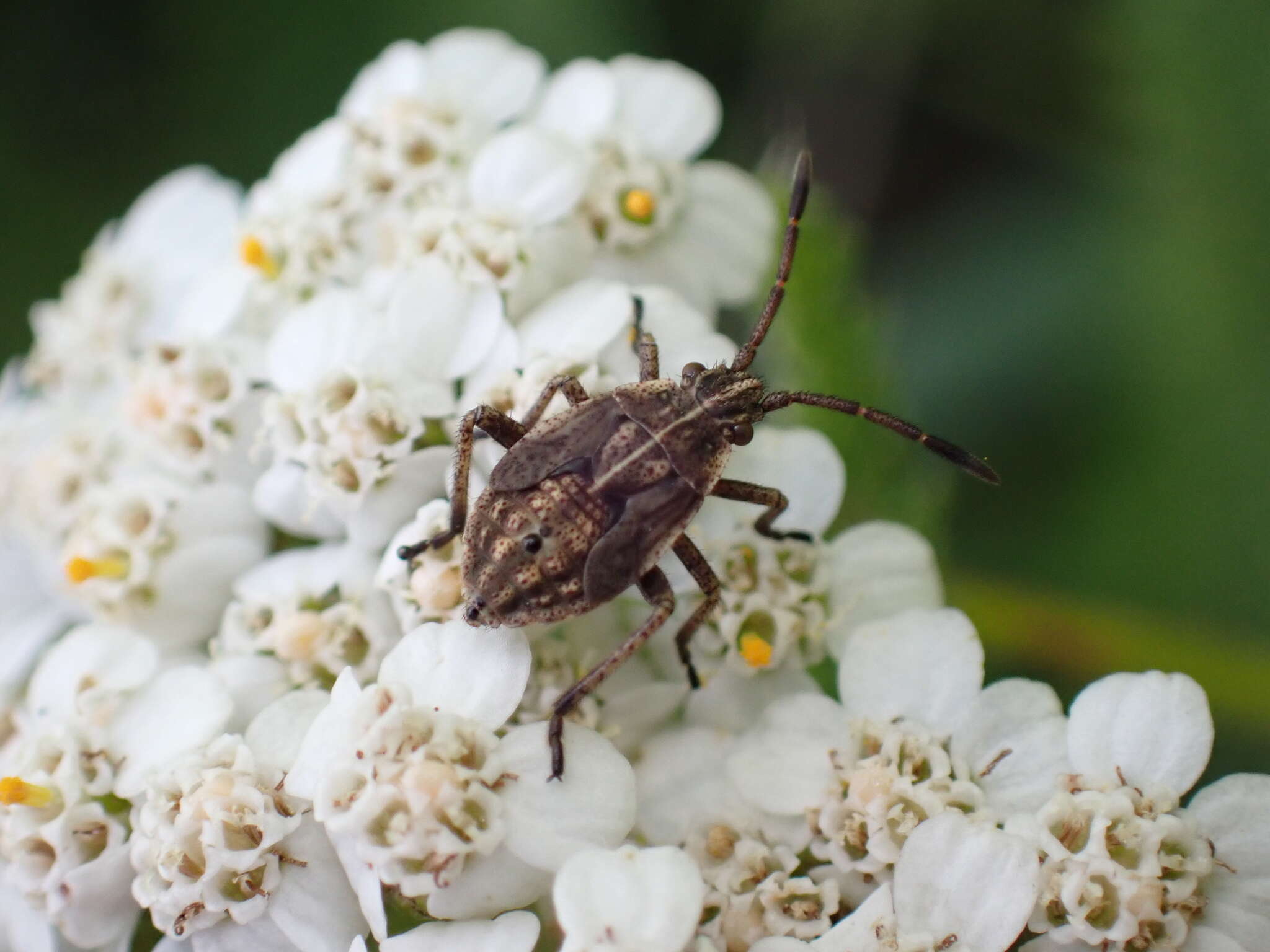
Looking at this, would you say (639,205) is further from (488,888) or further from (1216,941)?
(1216,941)

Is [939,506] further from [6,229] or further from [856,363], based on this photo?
[6,229]

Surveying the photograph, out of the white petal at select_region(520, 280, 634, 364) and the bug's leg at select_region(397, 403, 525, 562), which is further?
the white petal at select_region(520, 280, 634, 364)

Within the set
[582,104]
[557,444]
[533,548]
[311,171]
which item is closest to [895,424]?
[557,444]

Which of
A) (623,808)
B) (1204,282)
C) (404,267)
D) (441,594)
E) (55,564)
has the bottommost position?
(55,564)

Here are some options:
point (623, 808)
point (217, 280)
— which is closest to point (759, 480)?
point (623, 808)

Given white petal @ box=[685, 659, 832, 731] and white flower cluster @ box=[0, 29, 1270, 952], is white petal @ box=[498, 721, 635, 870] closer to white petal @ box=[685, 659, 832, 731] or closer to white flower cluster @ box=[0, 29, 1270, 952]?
white flower cluster @ box=[0, 29, 1270, 952]

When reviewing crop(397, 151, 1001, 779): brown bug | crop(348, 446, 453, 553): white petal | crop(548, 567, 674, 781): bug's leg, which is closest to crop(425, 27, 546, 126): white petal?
crop(397, 151, 1001, 779): brown bug

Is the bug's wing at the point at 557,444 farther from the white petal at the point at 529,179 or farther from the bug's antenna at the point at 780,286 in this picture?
the white petal at the point at 529,179
